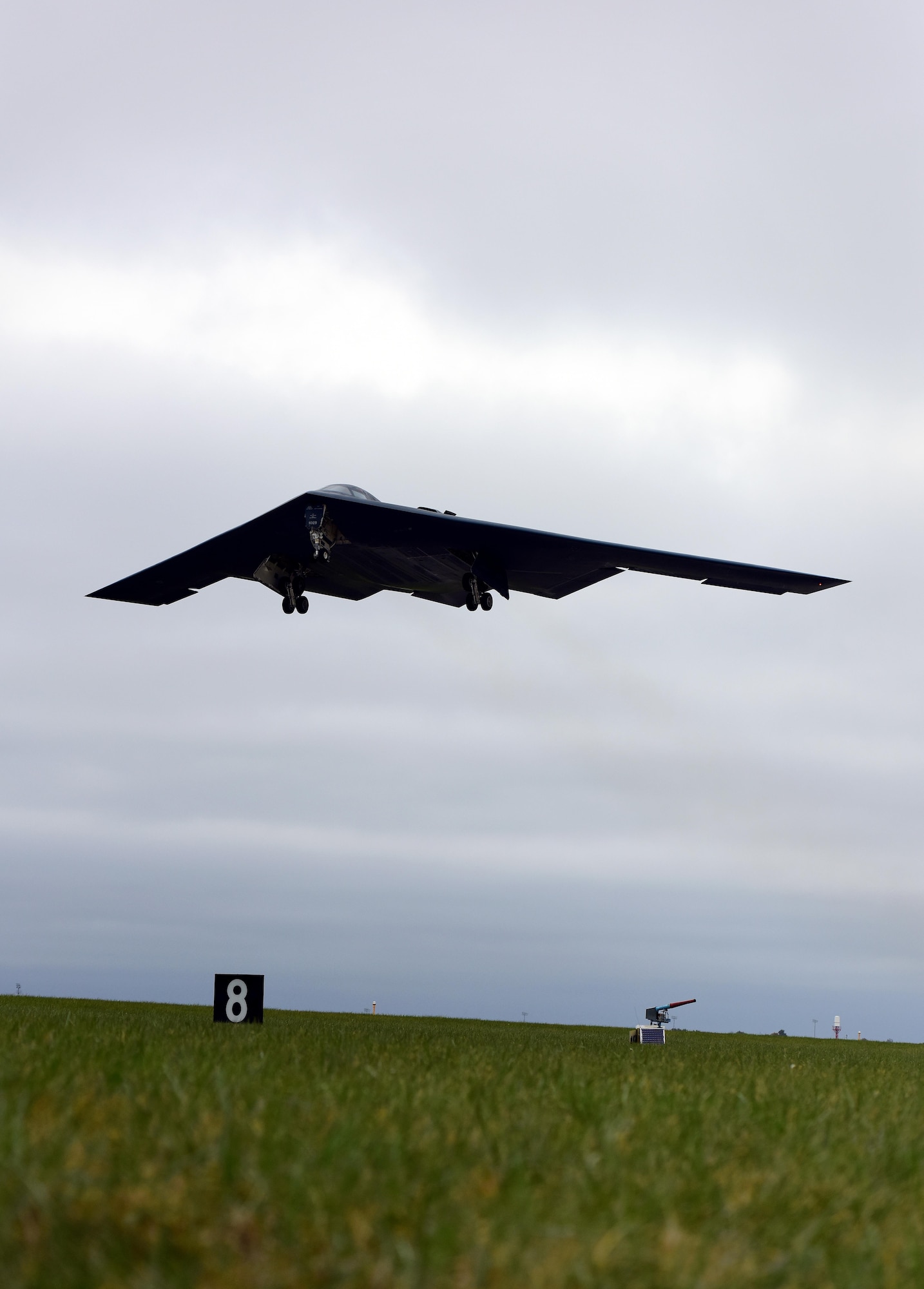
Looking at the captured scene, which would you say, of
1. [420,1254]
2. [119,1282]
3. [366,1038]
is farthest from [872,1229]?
[366,1038]

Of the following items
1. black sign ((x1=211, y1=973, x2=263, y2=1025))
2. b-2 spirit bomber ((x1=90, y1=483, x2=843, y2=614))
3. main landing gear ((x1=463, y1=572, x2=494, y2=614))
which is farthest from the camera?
main landing gear ((x1=463, y1=572, x2=494, y2=614))

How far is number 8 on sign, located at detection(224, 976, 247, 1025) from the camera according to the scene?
20.4 m

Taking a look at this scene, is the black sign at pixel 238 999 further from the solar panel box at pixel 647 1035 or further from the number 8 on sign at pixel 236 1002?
the solar panel box at pixel 647 1035

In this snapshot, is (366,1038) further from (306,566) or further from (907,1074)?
(306,566)

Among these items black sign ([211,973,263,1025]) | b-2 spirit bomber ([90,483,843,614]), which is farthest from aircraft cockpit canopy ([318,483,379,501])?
black sign ([211,973,263,1025])

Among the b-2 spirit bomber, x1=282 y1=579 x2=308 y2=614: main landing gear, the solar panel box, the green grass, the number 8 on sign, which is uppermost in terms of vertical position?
the b-2 spirit bomber

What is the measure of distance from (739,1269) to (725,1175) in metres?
1.87

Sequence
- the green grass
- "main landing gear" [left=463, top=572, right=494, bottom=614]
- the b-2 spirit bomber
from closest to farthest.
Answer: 1. the green grass
2. the b-2 spirit bomber
3. "main landing gear" [left=463, top=572, right=494, bottom=614]

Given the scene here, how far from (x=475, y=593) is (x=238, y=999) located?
30.5 ft

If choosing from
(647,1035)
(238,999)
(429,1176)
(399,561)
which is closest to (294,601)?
(399,561)

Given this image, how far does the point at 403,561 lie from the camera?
22922mm

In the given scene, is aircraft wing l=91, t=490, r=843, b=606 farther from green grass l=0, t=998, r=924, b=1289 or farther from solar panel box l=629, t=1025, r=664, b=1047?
green grass l=0, t=998, r=924, b=1289

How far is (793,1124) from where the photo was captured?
9.34 m

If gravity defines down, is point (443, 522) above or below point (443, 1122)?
above
